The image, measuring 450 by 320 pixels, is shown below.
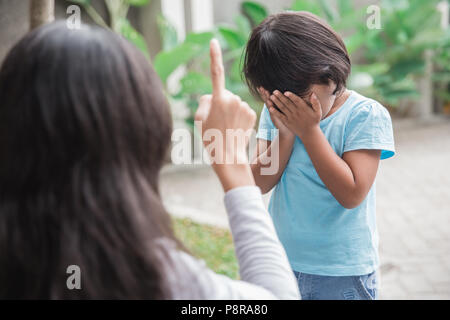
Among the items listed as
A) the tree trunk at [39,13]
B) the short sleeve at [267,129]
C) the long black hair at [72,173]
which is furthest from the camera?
the tree trunk at [39,13]

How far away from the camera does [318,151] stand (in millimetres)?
1233

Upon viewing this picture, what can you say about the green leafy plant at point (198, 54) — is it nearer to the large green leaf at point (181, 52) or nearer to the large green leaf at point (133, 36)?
the large green leaf at point (181, 52)

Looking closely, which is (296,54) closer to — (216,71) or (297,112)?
(297,112)

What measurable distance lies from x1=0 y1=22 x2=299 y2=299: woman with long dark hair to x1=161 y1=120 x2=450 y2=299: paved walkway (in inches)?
94.9

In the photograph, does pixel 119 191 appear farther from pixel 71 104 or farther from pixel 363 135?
pixel 363 135

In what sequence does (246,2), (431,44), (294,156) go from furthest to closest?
(431,44)
(246,2)
(294,156)

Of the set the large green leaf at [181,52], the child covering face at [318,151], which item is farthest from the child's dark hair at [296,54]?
the large green leaf at [181,52]

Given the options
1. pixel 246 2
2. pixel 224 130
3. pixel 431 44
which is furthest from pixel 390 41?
pixel 224 130

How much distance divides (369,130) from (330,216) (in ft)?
0.89

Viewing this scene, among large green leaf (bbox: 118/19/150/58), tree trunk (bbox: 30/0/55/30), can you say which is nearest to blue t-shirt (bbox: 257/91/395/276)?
tree trunk (bbox: 30/0/55/30)

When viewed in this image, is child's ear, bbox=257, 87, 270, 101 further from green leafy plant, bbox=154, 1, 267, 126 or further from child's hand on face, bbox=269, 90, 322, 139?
green leafy plant, bbox=154, 1, 267, 126

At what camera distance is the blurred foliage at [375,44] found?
533 cm
